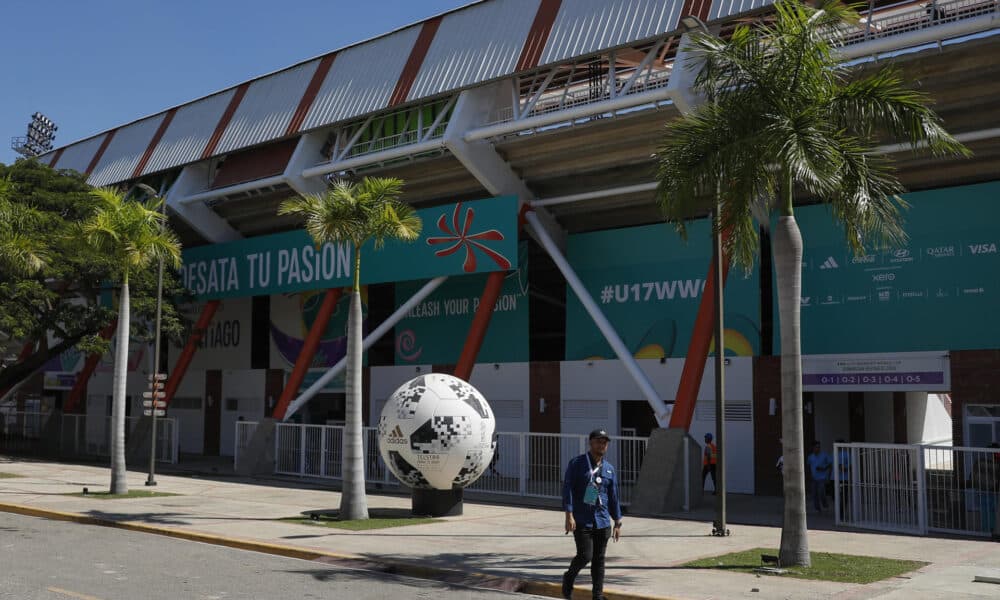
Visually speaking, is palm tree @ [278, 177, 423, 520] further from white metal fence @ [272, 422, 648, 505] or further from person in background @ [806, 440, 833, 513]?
person in background @ [806, 440, 833, 513]

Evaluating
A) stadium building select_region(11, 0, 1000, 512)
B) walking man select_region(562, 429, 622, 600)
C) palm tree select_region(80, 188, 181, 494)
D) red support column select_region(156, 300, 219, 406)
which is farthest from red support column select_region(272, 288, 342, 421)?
walking man select_region(562, 429, 622, 600)

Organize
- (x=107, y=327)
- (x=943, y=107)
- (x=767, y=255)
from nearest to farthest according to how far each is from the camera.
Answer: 1. (x=943, y=107)
2. (x=767, y=255)
3. (x=107, y=327)

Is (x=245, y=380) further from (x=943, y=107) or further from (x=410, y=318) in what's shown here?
(x=943, y=107)

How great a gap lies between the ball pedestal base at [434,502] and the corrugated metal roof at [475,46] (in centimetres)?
1288

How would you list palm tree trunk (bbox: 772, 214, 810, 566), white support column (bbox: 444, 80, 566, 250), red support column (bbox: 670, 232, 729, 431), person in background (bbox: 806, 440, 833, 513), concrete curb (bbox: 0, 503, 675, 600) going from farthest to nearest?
white support column (bbox: 444, 80, 566, 250) < red support column (bbox: 670, 232, 729, 431) < person in background (bbox: 806, 440, 833, 513) < palm tree trunk (bbox: 772, 214, 810, 566) < concrete curb (bbox: 0, 503, 675, 600)

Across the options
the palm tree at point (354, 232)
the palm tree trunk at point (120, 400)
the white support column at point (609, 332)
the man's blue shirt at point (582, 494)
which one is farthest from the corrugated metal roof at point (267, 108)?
the man's blue shirt at point (582, 494)

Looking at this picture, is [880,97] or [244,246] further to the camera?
[244,246]

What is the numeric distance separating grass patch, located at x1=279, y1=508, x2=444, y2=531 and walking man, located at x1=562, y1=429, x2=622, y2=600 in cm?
860

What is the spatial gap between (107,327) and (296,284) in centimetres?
1134

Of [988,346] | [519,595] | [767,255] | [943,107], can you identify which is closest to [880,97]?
[519,595]

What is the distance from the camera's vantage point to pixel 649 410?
104 feet

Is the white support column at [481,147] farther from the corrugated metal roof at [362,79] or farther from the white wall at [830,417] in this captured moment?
the white wall at [830,417]

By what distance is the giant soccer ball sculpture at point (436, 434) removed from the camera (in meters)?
18.2

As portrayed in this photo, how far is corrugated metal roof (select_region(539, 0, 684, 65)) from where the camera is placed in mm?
24109
